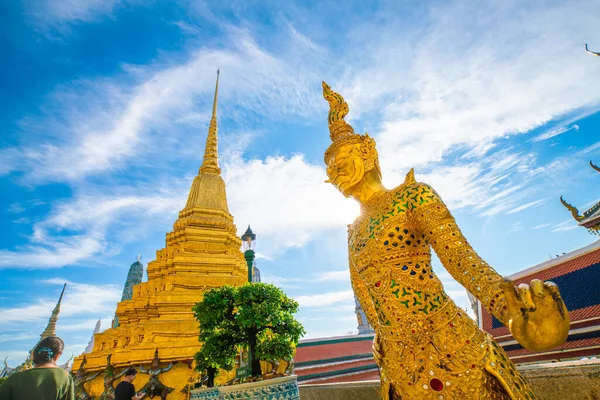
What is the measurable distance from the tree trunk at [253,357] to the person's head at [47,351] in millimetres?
3455

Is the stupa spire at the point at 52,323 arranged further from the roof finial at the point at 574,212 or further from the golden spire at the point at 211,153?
the roof finial at the point at 574,212

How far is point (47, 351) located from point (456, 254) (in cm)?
432

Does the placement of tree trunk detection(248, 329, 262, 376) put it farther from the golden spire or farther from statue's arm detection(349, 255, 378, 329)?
the golden spire

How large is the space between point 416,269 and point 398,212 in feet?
1.35

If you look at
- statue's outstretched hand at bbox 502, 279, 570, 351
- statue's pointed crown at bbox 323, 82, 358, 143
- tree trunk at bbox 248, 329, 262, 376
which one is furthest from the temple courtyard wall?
tree trunk at bbox 248, 329, 262, 376

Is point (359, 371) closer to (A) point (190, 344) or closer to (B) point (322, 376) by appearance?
(B) point (322, 376)

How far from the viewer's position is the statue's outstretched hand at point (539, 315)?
1232mm

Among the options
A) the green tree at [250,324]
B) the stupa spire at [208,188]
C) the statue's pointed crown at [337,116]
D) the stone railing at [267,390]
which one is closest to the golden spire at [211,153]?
the stupa spire at [208,188]

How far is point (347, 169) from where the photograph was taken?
2.60 meters

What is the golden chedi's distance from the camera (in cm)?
1130

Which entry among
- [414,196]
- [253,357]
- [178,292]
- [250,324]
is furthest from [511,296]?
[178,292]

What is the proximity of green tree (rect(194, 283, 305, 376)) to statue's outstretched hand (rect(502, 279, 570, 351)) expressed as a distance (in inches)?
219

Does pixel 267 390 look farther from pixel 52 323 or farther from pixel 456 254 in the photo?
pixel 52 323

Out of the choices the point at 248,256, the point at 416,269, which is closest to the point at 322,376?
the point at 248,256
